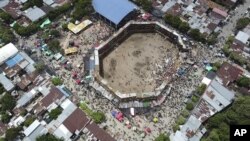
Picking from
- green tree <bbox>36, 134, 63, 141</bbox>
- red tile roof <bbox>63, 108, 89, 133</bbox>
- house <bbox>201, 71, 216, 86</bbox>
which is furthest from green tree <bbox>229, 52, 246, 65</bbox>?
green tree <bbox>36, 134, 63, 141</bbox>

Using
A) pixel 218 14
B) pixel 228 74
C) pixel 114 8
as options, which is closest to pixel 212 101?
pixel 228 74

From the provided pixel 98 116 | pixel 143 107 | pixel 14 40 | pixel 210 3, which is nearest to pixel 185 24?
pixel 210 3

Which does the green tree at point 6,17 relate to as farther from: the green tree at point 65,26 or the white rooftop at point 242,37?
the white rooftop at point 242,37

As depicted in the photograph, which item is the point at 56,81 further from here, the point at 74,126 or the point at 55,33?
the point at 55,33

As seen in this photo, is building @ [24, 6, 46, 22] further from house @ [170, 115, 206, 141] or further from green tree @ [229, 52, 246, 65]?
green tree @ [229, 52, 246, 65]

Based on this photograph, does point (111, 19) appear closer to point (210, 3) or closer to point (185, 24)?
point (185, 24)

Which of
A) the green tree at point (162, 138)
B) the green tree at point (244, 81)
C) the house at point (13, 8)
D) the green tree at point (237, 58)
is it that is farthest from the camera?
the house at point (13, 8)

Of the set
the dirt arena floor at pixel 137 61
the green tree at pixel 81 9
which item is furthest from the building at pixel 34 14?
the dirt arena floor at pixel 137 61
